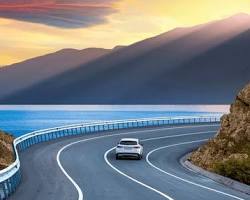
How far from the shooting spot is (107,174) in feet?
112

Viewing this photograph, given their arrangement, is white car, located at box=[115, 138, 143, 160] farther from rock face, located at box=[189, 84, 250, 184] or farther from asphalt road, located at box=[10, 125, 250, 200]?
rock face, located at box=[189, 84, 250, 184]

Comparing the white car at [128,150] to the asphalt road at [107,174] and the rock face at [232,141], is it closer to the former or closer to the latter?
the asphalt road at [107,174]

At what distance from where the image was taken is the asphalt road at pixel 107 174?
25578 mm

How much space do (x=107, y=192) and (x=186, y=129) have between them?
50335 mm

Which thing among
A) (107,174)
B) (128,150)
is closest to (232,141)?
(128,150)

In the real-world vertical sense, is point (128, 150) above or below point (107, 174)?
above

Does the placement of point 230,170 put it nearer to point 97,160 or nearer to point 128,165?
point 128,165

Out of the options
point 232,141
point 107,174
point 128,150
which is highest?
point 232,141

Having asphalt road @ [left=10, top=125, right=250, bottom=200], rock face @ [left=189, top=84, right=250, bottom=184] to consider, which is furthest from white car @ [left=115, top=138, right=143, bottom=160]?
rock face @ [left=189, top=84, right=250, bottom=184]

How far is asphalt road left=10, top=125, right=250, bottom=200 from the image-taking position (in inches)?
1007

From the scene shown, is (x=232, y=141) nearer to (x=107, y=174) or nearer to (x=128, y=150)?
(x=128, y=150)

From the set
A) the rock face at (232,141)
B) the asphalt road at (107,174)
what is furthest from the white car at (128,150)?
the rock face at (232,141)

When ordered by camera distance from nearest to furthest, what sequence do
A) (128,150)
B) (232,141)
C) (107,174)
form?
(107,174) → (232,141) → (128,150)

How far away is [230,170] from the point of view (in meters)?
33.2
